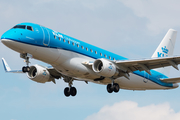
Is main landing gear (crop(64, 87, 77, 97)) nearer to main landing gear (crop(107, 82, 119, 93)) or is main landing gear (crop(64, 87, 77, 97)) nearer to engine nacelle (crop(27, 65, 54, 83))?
engine nacelle (crop(27, 65, 54, 83))

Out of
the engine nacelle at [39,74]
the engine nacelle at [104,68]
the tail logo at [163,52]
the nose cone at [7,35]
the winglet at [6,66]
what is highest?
the tail logo at [163,52]

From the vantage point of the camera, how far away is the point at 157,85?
41406mm

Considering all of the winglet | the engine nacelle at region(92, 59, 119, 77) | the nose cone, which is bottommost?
the engine nacelle at region(92, 59, 119, 77)

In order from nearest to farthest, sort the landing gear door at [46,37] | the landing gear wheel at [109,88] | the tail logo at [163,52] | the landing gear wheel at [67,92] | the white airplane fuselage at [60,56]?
the white airplane fuselage at [60,56] < the landing gear door at [46,37] < the landing gear wheel at [109,88] < the landing gear wheel at [67,92] < the tail logo at [163,52]

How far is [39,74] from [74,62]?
558cm

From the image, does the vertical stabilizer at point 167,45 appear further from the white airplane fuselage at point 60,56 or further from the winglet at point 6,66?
the winglet at point 6,66

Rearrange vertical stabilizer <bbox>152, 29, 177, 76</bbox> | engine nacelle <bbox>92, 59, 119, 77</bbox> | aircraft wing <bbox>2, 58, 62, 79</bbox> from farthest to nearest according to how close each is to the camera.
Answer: vertical stabilizer <bbox>152, 29, 177, 76</bbox> < aircraft wing <bbox>2, 58, 62, 79</bbox> < engine nacelle <bbox>92, 59, 119, 77</bbox>

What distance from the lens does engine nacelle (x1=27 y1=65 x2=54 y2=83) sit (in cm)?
3694

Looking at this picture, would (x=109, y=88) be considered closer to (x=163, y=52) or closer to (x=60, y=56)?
(x=60, y=56)

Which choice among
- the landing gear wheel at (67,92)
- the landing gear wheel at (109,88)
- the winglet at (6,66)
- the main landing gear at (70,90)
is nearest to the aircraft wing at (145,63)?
the landing gear wheel at (109,88)

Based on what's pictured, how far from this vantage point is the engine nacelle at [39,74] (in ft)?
121

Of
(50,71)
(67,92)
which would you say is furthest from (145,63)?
(50,71)

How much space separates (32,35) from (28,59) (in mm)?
2220

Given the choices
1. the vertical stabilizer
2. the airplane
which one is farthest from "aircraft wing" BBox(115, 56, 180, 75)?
the vertical stabilizer
